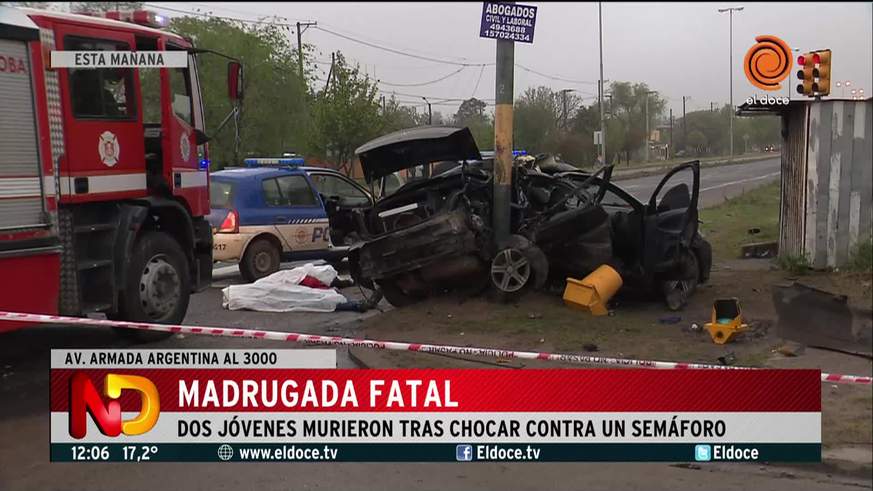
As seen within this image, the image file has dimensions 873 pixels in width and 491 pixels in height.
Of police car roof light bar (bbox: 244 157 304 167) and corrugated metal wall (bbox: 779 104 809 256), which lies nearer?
corrugated metal wall (bbox: 779 104 809 256)

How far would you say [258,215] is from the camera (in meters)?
11.2

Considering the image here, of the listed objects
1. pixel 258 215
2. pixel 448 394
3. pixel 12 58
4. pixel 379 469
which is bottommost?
pixel 379 469

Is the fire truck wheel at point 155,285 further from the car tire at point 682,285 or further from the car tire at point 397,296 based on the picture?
the car tire at point 682,285

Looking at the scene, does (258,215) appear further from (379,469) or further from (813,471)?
(813,471)

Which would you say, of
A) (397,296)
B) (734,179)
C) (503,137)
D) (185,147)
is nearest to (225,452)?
(185,147)

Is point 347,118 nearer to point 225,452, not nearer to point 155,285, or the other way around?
point 155,285

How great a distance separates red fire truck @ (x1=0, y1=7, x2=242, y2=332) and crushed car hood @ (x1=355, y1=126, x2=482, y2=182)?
67.6 inches

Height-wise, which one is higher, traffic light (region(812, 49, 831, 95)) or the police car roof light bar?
traffic light (region(812, 49, 831, 95))

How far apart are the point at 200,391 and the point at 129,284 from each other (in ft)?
8.06

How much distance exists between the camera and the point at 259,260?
1126cm

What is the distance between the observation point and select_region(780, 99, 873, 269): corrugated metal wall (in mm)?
8945

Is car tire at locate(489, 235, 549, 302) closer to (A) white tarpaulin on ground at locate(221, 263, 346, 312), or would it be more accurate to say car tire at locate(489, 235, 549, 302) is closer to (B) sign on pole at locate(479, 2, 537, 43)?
(B) sign on pole at locate(479, 2, 537, 43)

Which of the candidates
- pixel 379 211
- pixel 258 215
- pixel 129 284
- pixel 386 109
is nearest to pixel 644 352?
pixel 379 211

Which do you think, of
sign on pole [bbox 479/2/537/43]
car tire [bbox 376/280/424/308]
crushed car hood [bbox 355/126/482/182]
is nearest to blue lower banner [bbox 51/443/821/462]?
car tire [bbox 376/280/424/308]
